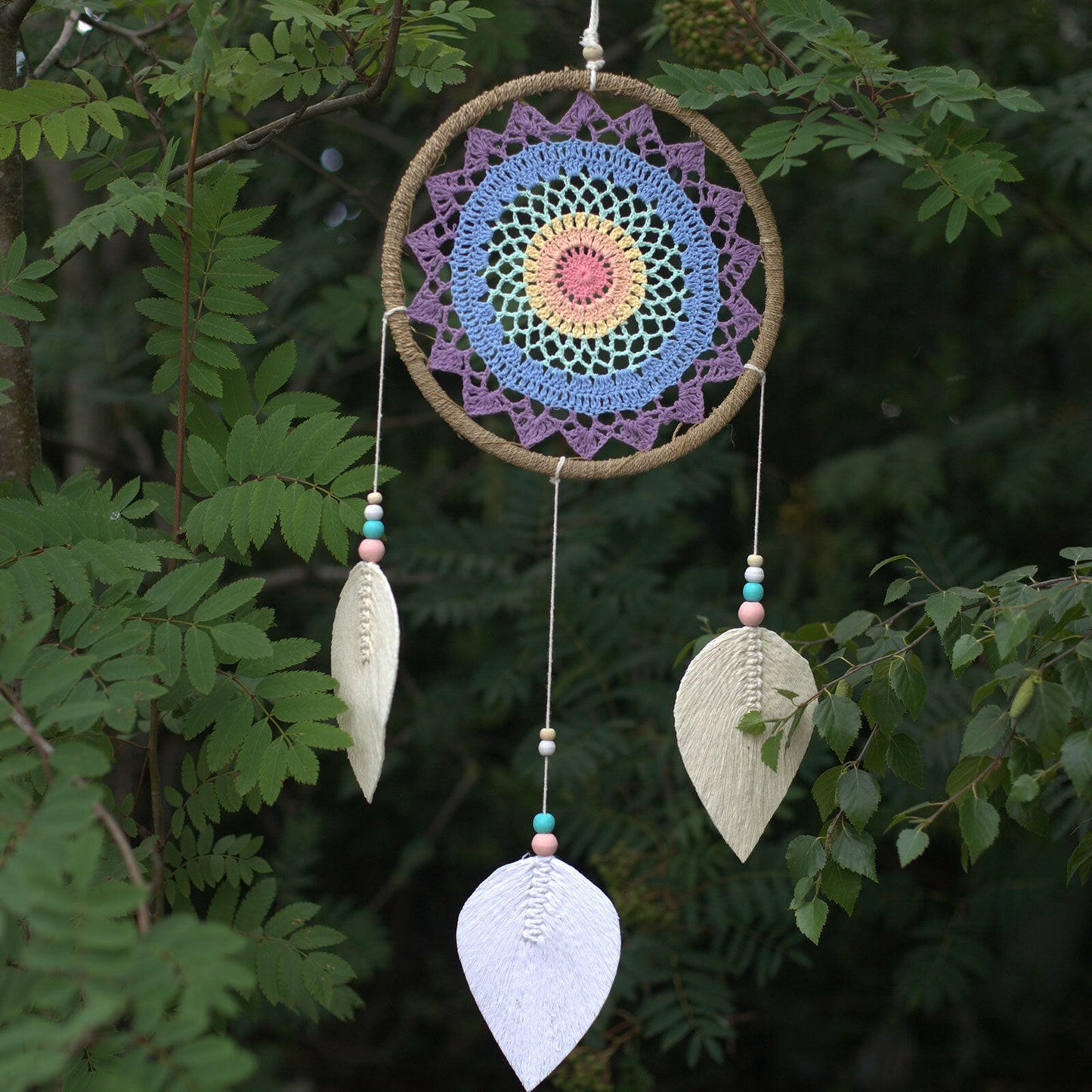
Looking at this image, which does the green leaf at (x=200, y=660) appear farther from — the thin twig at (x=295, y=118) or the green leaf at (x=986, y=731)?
the green leaf at (x=986, y=731)

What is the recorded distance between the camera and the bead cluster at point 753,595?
3.67 feet

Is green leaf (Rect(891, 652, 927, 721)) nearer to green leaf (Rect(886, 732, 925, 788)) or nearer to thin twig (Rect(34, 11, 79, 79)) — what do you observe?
green leaf (Rect(886, 732, 925, 788))

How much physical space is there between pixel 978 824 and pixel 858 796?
12 cm

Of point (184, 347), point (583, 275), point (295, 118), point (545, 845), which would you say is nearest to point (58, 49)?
point (295, 118)

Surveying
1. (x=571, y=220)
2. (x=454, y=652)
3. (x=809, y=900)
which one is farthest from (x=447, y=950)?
(x=571, y=220)

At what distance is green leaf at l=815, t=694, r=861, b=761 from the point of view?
1.04 meters

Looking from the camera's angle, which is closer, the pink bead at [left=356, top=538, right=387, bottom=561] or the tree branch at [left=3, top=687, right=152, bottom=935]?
the tree branch at [left=3, top=687, right=152, bottom=935]

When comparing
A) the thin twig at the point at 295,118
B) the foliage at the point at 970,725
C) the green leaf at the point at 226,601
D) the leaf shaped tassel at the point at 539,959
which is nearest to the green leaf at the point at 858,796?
the foliage at the point at 970,725

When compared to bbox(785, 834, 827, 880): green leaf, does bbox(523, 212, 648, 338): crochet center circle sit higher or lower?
higher

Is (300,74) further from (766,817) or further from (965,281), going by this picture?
(965,281)

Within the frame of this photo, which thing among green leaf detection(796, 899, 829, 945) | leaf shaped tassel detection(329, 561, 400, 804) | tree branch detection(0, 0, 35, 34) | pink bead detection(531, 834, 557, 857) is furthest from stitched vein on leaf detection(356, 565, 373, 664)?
tree branch detection(0, 0, 35, 34)

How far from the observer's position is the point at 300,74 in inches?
48.5

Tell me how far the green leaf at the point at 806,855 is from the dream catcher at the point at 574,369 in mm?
59

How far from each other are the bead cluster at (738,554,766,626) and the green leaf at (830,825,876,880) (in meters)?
0.21
